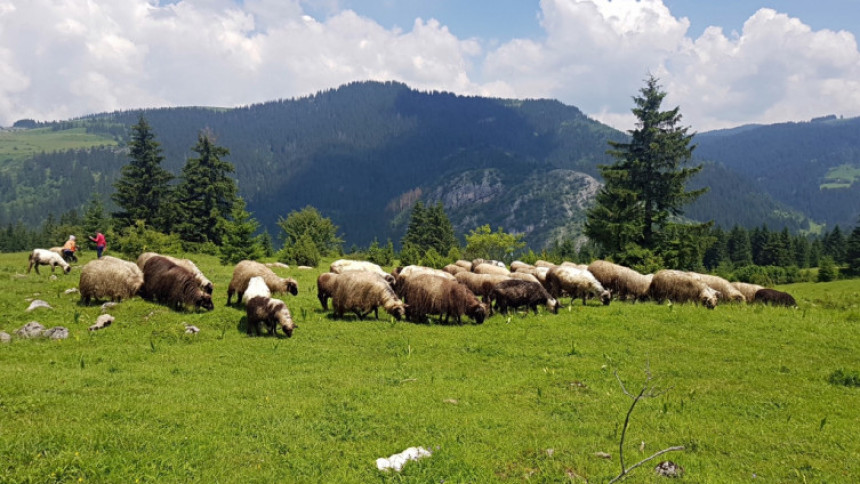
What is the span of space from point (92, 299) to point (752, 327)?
25.3 metres

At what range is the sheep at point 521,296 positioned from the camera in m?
19.2

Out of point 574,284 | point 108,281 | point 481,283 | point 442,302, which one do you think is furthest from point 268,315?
point 574,284

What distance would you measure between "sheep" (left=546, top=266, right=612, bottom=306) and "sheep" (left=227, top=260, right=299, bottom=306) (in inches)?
533

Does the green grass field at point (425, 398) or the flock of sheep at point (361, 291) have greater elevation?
the flock of sheep at point (361, 291)

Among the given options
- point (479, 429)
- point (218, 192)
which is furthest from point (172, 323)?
point (218, 192)

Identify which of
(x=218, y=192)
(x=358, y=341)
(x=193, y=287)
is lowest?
(x=358, y=341)

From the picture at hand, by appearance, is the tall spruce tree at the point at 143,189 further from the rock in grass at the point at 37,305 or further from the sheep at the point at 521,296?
the sheep at the point at 521,296

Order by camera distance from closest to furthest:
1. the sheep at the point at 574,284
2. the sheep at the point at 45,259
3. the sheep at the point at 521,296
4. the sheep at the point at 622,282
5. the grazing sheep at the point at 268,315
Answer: the grazing sheep at the point at 268,315
the sheep at the point at 521,296
the sheep at the point at 574,284
the sheep at the point at 622,282
the sheep at the point at 45,259

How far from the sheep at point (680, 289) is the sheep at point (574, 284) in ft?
7.81

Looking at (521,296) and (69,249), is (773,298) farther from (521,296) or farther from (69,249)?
(69,249)

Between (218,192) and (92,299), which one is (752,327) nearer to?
(92,299)

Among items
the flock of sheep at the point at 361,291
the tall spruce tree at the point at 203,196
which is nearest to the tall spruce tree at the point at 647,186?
the flock of sheep at the point at 361,291

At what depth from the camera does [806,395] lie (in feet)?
33.1

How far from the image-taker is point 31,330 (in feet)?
44.8
